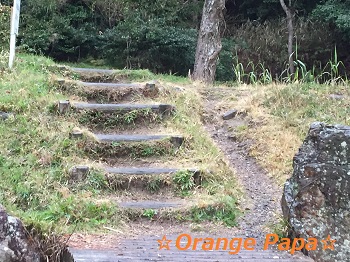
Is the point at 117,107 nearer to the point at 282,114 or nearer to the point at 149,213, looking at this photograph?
the point at 149,213

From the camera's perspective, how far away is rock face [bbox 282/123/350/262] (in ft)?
11.9

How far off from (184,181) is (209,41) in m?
4.91

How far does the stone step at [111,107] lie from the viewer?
5.86 metres

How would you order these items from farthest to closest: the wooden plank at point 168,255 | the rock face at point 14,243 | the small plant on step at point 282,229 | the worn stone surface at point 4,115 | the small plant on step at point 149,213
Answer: the worn stone surface at point 4,115 < the small plant on step at point 149,213 < the small plant on step at point 282,229 < the wooden plank at point 168,255 < the rock face at point 14,243

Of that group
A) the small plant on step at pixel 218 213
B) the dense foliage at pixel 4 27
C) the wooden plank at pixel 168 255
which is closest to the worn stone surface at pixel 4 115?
the small plant on step at pixel 218 213

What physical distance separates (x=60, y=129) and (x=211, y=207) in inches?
77.0

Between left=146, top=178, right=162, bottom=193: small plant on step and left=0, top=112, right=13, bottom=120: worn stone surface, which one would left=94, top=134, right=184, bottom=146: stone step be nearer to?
left=146, top=178, right=162, bottom=193: small plant on step

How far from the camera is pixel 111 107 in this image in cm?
606

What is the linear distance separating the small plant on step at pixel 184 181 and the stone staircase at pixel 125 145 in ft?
0.19

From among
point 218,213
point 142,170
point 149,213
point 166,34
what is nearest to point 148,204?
point 149,213

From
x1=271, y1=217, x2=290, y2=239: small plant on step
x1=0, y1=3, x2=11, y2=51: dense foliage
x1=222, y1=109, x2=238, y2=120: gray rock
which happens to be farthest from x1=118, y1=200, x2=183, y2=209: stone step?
x1=0, y1=3, x2=11, y2=51: dense foliage

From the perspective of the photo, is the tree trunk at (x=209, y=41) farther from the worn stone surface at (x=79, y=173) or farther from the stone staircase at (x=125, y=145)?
the worn stone surface at (x=79, y=173)

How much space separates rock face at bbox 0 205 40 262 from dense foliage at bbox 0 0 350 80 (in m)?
6.89

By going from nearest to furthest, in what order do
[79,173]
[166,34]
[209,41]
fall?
[79,173], [209,41], [166,34]
